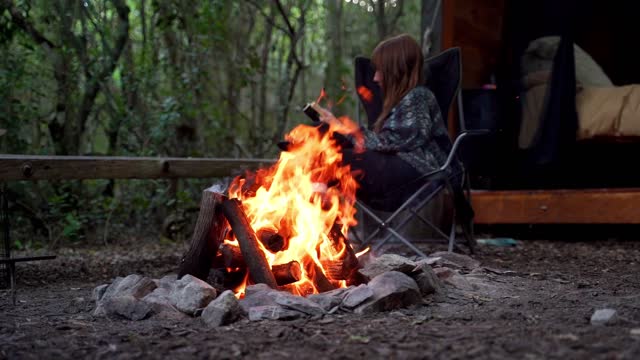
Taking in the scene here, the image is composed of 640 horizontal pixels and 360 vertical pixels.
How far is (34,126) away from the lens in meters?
6.25

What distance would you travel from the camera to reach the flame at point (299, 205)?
10.4 feet

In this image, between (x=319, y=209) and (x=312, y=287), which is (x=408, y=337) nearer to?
(x=312, y=287)

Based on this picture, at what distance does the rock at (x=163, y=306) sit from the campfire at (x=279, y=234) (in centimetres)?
28

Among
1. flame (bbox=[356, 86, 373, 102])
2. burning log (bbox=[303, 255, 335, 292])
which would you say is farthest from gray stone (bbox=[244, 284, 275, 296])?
flame (bbox=[356, 86, 373, 102])

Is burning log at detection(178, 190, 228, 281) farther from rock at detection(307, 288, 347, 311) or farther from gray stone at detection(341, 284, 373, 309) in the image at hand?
gray stone at detection(341, 284, 373, 309)

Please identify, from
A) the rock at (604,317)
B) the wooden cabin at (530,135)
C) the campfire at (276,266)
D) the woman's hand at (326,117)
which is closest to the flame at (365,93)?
the wooden cabin at (530,135)

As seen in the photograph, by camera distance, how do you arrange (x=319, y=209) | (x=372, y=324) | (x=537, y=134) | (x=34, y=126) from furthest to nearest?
(x=34, y=126)
(x=537, y=134)
(x=319, y=209)
(x=372, y=324)

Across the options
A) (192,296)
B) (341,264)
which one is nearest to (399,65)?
(341,264)

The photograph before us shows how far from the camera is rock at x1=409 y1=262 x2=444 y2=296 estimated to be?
2.96 meters

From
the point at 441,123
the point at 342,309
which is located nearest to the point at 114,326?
the point at 342,309

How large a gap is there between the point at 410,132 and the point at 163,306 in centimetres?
186

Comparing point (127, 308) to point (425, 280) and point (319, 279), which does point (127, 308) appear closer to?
point (319, 279)

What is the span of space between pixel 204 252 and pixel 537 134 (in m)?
3.25

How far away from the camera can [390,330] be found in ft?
7.79
